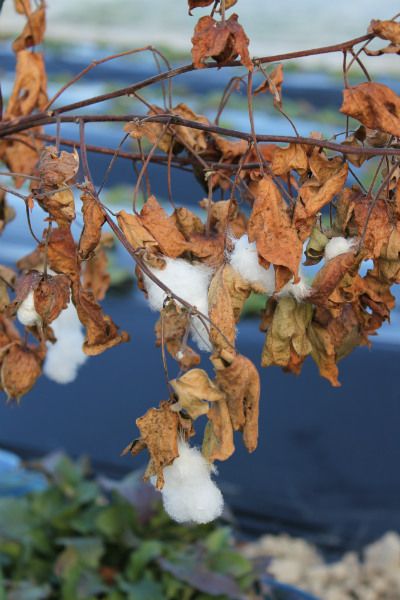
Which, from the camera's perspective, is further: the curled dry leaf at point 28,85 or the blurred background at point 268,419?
the blurred background at point 268,419

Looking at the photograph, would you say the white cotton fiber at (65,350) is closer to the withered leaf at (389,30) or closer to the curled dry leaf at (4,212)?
the curled dry leaf at (4,212)

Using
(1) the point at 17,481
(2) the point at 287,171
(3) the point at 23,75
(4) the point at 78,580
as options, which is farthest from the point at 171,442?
(1) the point at 17,481

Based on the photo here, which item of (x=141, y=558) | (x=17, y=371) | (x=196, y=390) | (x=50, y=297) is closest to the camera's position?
(x=196, y=390)

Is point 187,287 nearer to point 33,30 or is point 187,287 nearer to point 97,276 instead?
point 97,276

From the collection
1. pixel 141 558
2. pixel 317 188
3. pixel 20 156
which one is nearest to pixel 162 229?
pixel 317 188

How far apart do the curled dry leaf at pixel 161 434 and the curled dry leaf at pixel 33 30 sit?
1.70 ft

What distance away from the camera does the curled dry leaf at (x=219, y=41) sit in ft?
2.08

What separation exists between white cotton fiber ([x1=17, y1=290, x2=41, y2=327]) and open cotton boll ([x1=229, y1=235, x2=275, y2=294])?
170mm

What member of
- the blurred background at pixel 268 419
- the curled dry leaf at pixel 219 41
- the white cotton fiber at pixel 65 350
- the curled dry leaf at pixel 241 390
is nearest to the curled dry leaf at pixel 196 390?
the curled dry leaf at pixel 241 390

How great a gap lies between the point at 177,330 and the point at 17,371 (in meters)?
0.24

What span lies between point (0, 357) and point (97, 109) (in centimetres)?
210

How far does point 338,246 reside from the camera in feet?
2.20

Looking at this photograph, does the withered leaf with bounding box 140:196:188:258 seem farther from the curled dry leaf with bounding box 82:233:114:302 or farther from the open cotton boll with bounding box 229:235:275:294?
the curled dry leaf with bounding box 82:233:114:302

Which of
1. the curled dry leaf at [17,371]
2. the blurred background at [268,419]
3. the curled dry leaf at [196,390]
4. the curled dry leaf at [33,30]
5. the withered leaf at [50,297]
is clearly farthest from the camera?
the blurred background at [268,419]
